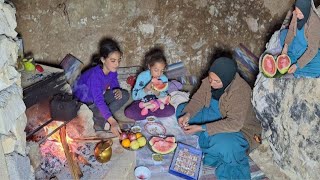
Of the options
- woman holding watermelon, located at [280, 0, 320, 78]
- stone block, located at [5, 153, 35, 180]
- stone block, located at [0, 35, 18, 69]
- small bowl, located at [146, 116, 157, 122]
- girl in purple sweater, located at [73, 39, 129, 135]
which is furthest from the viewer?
small bowl, located at [146, 116, 157, 122]

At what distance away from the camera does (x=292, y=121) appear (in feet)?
12.3

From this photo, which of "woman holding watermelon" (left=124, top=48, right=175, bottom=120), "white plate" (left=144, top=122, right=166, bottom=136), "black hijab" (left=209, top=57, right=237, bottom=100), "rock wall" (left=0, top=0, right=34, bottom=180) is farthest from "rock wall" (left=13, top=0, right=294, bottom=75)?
"rock wall" (left=0, top=0, right=34, bottom=180)

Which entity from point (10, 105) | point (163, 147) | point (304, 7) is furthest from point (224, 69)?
point (10, 105)

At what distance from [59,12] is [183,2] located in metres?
1.79

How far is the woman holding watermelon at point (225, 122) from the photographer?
3.93 metres

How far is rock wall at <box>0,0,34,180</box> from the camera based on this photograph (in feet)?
7.64

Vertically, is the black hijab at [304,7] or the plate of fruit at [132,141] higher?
the black hijab at [304,7]

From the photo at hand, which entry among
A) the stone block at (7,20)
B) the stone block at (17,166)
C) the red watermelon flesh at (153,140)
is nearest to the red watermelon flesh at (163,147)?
the red watermelon flesh at (153,140)

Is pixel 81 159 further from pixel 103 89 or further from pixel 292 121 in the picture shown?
pixel 292 121

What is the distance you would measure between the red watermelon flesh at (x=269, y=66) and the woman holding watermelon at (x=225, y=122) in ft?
0.97

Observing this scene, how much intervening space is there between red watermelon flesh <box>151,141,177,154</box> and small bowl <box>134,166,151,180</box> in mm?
334

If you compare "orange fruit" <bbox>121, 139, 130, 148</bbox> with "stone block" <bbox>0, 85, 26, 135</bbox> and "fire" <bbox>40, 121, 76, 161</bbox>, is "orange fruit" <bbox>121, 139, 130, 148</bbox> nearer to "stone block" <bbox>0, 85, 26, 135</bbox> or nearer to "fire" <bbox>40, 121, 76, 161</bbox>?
"fire" <bbox>40, 121, 76, 161</bbox>

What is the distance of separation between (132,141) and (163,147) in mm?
357

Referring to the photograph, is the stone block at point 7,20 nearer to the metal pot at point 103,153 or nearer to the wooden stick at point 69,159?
the wooden stick at point 69,159
